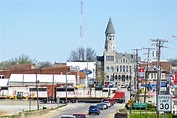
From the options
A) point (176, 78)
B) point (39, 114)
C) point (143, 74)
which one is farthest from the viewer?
point (143, 74)

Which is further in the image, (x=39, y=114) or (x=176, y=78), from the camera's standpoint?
(x=39, y=114)

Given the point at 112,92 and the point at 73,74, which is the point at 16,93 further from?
the point at 73,74

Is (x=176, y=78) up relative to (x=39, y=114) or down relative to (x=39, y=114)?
up

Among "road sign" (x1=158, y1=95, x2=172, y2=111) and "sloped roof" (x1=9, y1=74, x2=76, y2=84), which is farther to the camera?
"sloped roof" (x1=9, y1=74, x2=76, y2=84)

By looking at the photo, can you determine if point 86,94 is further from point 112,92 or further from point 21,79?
point 21,79

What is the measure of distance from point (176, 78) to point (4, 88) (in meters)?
57.0

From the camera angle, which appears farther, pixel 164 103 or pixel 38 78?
pixel 38 78

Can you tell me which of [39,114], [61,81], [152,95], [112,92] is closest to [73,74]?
[61,81]

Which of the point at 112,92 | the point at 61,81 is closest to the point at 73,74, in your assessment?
the point at 61,81

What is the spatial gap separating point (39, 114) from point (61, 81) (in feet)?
215

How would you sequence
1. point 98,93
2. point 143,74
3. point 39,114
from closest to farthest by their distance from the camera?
point 39,114
point 143,74
point 98,93

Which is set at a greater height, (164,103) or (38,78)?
(38,78)

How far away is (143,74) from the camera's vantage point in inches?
3942

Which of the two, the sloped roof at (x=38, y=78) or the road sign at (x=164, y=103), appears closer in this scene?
the road sign at (x=164, y=103)
